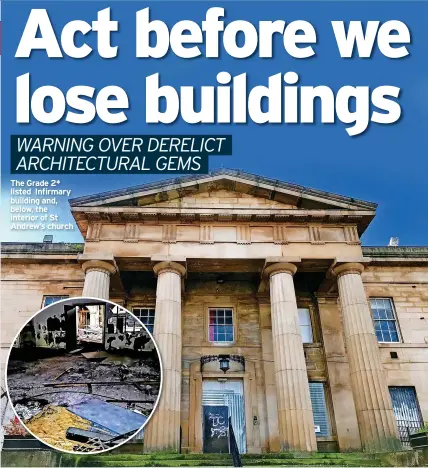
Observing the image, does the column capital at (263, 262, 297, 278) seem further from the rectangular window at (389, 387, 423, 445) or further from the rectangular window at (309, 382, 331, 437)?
the rectangular window at (389, 387, 423, 445)

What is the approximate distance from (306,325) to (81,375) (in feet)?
41.9

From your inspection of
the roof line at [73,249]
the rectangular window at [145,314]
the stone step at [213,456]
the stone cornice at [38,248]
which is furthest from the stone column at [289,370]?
the stone cornice at [38,248]

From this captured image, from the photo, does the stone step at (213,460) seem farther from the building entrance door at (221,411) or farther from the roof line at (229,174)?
the roof line at (229,174)

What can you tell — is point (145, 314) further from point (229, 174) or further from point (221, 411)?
point (229, 174)

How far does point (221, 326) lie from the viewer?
1952 cm

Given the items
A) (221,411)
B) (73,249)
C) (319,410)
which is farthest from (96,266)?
(319,410)

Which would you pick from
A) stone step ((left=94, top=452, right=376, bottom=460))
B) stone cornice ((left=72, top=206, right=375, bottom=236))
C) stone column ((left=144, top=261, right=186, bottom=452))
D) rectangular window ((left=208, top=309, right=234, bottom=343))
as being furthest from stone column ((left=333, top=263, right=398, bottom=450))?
stone column ((left=144, top=261, right=186, bottom=452))

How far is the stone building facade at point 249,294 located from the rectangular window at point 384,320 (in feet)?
0.19

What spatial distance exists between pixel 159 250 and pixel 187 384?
17.2ft

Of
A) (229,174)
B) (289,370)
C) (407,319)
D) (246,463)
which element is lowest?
(246,463)

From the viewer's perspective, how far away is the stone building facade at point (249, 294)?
1653 centimetres

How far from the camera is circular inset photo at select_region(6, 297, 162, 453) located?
7.94m

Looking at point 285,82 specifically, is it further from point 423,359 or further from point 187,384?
point 423,359

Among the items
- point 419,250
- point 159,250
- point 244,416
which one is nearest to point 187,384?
point 244,416
